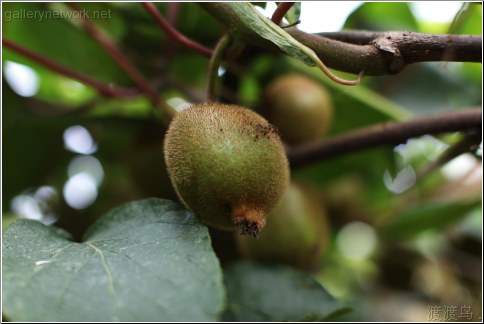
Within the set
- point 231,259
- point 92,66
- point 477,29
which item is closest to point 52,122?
point 92,66

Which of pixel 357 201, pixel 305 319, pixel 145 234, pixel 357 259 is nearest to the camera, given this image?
pixel 145 234

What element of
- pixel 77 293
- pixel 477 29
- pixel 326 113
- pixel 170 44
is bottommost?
pixel 77 293

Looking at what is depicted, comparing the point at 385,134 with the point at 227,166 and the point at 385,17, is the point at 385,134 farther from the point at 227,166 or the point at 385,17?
the point at 385,17

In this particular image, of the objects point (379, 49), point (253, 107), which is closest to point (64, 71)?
point (253, 107)

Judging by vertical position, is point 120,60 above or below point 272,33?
above

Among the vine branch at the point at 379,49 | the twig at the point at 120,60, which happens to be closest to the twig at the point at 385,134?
the vine branch at the point at 379,49

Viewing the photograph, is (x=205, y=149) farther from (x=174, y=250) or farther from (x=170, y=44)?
(x=170, y=44)

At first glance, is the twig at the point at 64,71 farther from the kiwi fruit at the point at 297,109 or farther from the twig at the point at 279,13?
the twig at the point at 279,13
